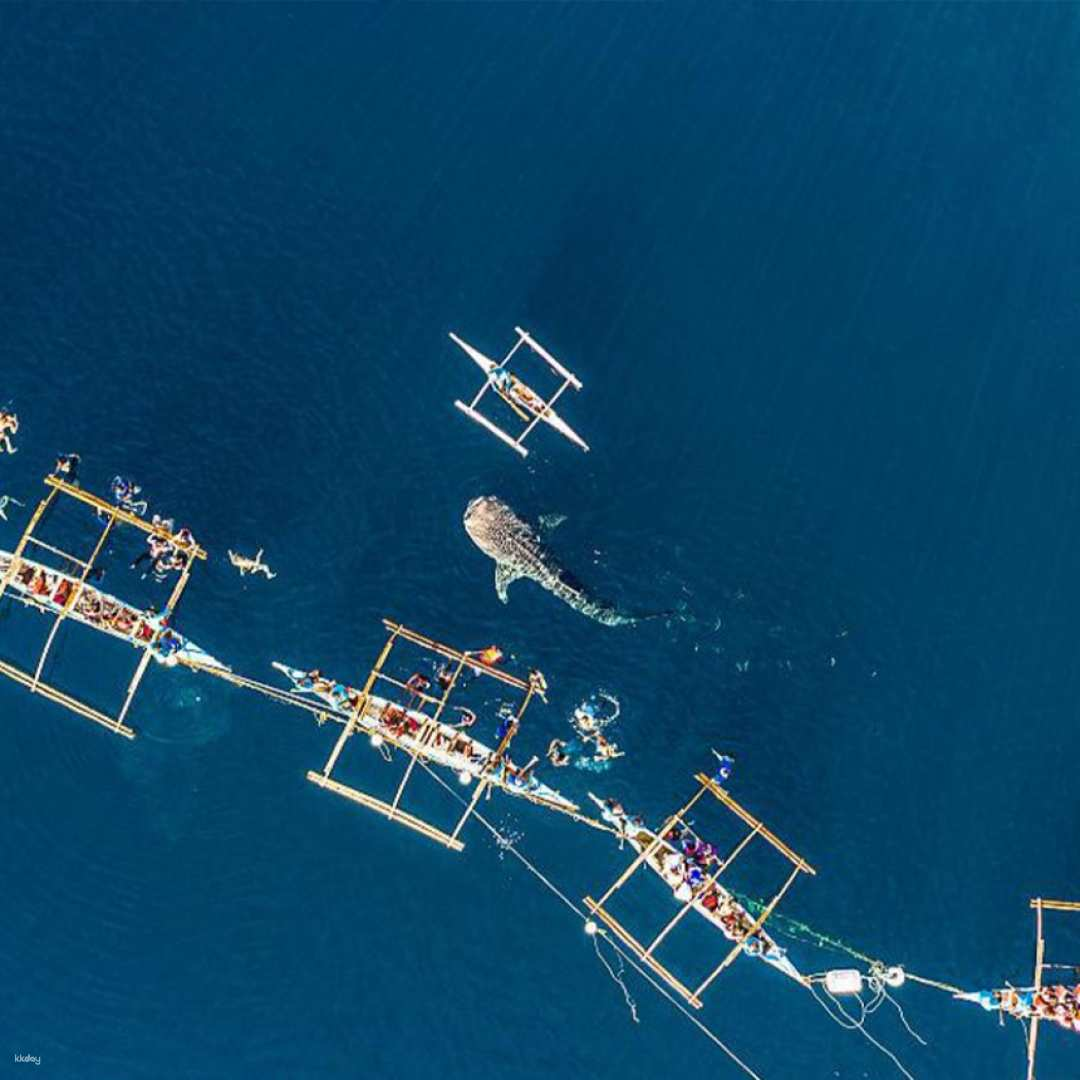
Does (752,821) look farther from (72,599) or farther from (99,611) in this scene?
(72,599)

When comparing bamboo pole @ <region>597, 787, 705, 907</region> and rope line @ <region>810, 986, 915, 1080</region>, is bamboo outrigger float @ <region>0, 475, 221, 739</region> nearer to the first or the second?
bamboo pole @ <region>597, 787, 705, 907</region>

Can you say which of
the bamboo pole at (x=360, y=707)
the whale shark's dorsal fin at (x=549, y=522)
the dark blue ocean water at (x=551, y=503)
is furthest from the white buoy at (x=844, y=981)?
the bamboo pole at (x=360, y=707)

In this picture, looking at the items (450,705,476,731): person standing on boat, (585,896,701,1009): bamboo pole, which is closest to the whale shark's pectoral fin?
(450,705,476,731): person standing on boat

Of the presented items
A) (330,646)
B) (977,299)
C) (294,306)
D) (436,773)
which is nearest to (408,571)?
(330,646)

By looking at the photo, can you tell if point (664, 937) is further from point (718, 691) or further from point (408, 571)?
point (408, 571)

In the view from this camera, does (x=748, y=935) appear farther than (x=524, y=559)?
No

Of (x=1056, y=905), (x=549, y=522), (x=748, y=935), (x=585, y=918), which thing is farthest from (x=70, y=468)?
(x=1056, y=905)
